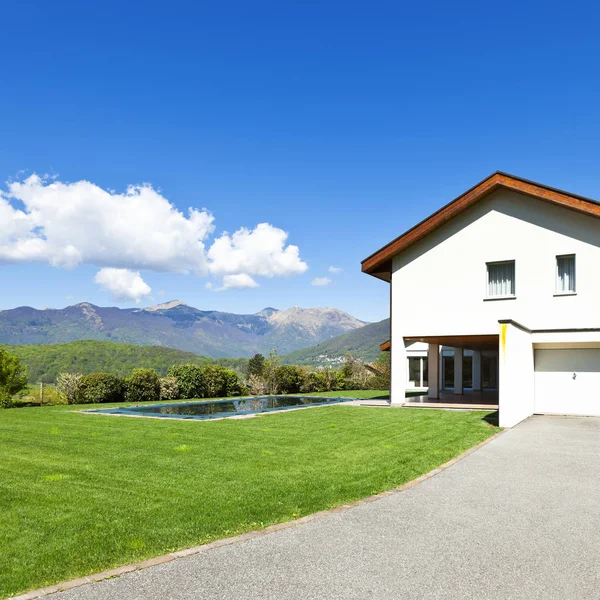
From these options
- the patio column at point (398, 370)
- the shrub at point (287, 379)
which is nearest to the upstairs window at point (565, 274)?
the patio column at point (398, 370)

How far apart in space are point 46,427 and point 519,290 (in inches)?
598

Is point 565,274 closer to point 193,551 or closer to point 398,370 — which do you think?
point 398,370

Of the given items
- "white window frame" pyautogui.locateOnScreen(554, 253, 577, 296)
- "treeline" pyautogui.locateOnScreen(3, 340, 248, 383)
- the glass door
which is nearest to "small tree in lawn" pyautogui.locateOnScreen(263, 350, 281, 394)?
the glass door

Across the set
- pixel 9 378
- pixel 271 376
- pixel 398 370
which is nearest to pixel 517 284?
pixel 398 370

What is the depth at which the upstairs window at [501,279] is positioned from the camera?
18.1 meters

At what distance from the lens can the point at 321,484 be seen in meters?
7.19

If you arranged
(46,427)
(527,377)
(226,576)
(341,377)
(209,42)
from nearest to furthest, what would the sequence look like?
1. (226,576)
2. (46,427)
3. (527,377)
4. (209,42)
5. (341,377)

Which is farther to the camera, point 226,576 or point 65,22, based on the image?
point 65,22

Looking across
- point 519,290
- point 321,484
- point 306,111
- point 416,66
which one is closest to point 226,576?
point 321,484

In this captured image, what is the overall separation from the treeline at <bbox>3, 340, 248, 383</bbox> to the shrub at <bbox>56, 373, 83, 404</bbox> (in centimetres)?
6148

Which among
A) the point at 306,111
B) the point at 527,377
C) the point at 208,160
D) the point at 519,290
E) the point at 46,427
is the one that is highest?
the point at 306,111

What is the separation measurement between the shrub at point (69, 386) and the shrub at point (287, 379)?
11.6 m

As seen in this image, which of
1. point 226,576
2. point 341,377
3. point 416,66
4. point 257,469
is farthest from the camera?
point 341,377

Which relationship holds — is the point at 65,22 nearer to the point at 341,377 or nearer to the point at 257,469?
the point at 257,469
